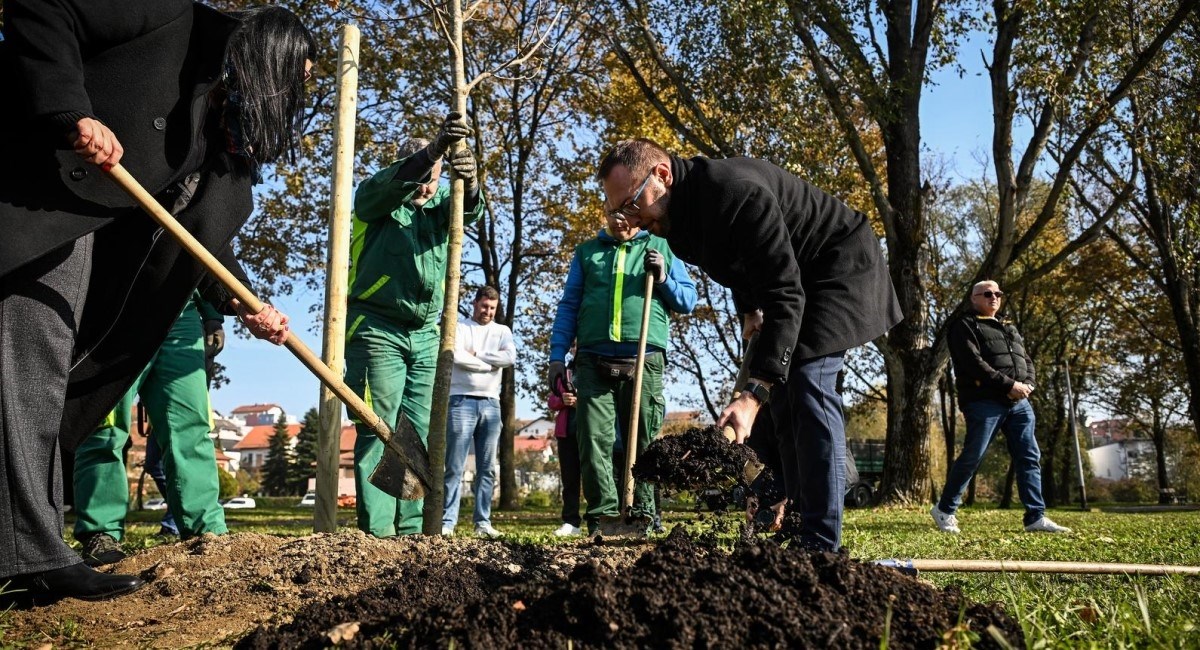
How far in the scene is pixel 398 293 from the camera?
4.91 metres

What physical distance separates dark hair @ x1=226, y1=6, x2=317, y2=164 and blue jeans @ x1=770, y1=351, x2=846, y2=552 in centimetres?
231

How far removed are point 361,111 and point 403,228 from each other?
13.8 metres

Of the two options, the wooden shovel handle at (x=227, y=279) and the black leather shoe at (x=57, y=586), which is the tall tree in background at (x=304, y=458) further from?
the black leather shoe at (x=57, y=586)

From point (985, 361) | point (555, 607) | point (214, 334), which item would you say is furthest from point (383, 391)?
point (985, 361)

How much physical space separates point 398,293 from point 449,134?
0.98 meters

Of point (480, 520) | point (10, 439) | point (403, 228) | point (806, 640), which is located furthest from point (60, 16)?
point (480, 520)

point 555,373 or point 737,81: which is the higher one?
point 737,81

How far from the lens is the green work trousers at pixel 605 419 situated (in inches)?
229

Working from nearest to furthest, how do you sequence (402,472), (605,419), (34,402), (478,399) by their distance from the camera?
1. (34,402)
2. (402,472)
3. (605,419)
4. (478,399)

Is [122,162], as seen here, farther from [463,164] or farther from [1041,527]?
[1041,527]

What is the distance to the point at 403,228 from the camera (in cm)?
498

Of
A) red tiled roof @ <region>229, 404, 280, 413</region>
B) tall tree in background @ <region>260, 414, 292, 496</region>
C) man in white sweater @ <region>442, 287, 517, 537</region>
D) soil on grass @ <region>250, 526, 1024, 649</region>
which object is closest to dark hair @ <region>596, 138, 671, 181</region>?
soil on grass @ <region>250, 526, 1024, 649</region>

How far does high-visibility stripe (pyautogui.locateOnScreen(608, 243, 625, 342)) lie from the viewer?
5965mm

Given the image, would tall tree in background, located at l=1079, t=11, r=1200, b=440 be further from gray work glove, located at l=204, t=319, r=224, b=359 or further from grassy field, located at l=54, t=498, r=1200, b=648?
gray work glove, located at l=204, t=319, r=224, b=359
